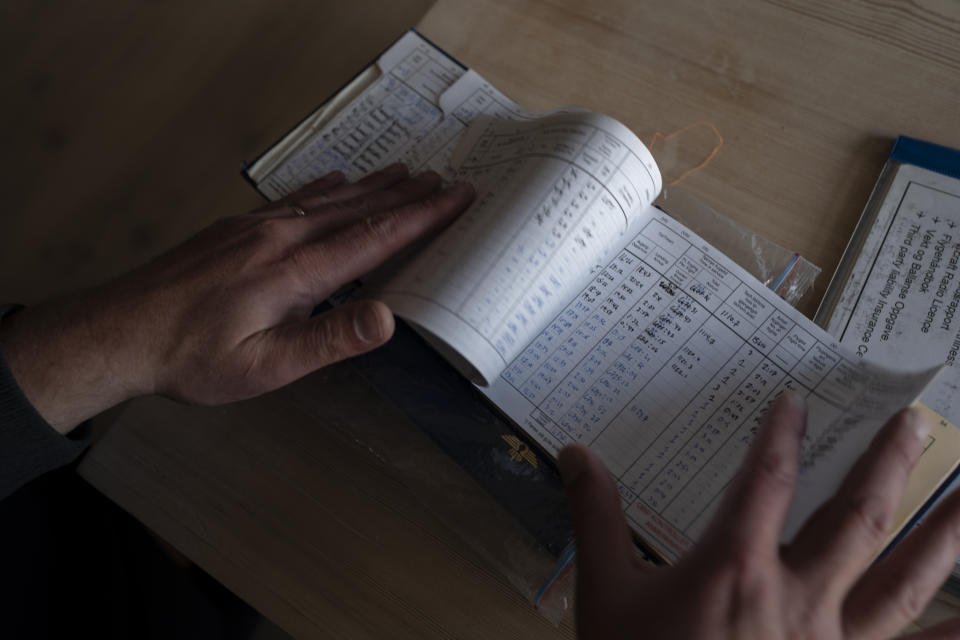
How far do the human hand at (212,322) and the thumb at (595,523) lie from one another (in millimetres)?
189

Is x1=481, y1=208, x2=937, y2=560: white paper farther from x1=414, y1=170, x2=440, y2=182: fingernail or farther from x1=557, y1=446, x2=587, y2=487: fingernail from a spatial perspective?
x1=414, y1=170, x2=440, y2=182: fingernail

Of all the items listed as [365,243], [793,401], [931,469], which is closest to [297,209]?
[365,243]

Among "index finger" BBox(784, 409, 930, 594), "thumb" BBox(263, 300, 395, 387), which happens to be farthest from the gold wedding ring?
"index finger" BBox(784, 409, 930, 594)

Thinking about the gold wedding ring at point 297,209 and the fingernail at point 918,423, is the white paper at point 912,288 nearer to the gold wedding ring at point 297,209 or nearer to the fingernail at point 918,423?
the fingernail at point 918,423

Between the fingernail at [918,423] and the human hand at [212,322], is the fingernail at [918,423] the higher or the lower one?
the higher one

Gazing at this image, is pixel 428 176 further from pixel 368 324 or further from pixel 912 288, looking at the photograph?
pixel 912 288

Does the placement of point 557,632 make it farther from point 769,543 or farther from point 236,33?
point 236,33

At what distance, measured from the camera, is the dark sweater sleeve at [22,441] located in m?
0.49

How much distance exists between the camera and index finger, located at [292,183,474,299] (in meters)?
0.53

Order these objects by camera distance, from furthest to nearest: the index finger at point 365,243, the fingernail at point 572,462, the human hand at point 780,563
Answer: the index finger at point 365,243 < the fingernail at point 572,462 < the human hand at point 780,563

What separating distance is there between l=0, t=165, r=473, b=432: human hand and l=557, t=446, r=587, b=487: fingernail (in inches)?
6.9

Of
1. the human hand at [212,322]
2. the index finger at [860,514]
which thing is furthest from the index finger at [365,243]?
the index finger at [860,514]

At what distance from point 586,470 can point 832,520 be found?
0.52ft

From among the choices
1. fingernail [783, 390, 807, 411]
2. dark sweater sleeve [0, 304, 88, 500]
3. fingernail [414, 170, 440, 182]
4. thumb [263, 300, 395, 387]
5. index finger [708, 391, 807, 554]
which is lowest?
dark sweater sleeve [0, 304, 88, 500]
